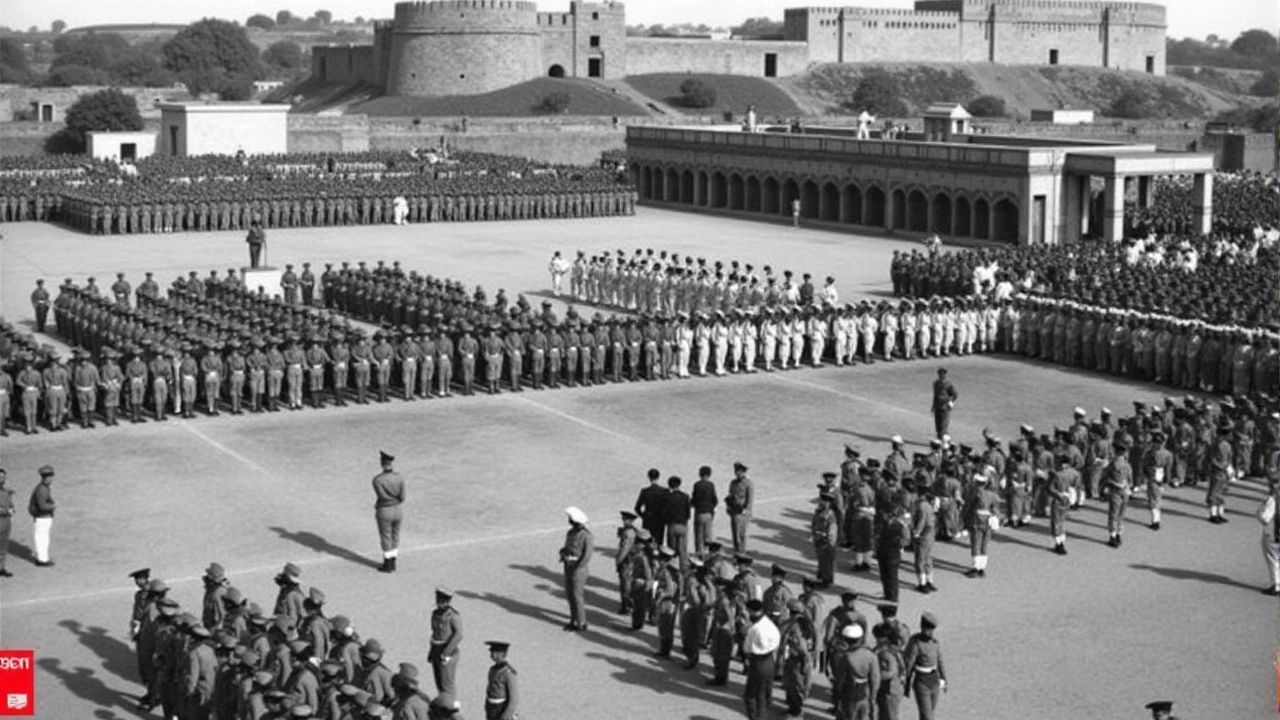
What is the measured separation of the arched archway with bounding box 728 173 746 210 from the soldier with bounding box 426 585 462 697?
46004mm

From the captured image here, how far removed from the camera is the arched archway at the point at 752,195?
192ft

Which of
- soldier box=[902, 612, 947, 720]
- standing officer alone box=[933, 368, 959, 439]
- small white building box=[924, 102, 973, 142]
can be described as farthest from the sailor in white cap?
small white building box=[924, 102, 973, 142]

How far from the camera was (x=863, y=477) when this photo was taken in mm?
17703

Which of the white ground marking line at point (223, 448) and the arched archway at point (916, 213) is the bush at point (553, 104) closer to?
the arched archway at point (916, 213)

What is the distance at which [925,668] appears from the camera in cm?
1311

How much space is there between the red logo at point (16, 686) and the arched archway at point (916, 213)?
130 feet

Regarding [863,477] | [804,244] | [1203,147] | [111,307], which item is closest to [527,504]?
[863,477]

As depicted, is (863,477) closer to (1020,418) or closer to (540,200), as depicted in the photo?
(1020,418)

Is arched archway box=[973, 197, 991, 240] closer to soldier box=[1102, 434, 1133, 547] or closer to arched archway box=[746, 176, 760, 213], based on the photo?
arched archway box=[746, 176, 760, 213]

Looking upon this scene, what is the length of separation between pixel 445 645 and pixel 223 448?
9.78 meters

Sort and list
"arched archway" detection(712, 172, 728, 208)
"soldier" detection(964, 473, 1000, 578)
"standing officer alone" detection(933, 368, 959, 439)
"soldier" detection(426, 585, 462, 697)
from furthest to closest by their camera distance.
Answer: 1. "arched archway" detection(712, 172, 728, 208)
2. "standing officer alone" detection(933, 368, 959, 439)
3. "soldier" detection(964, 473, 1000, 578)
4. "soldier" detection(426, 585, 462, 697)

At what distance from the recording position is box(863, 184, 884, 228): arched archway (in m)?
52.7

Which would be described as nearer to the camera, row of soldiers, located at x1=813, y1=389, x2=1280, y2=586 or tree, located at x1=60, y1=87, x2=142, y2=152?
row of soldiers, located at x1=813, y1=389, x2=1280, y2=586

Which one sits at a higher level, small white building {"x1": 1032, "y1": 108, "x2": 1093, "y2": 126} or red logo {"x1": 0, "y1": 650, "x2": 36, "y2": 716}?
small white building {"x1": 1032, "y1": 108, "x2": 1093, "y2": 126}
